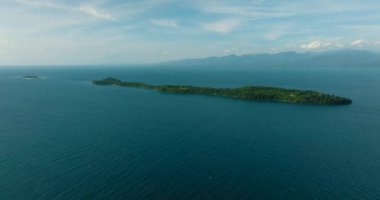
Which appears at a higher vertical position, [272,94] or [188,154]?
[272,94]

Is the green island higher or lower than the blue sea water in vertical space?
higher

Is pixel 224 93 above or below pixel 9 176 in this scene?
above

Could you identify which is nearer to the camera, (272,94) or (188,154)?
(188,154)

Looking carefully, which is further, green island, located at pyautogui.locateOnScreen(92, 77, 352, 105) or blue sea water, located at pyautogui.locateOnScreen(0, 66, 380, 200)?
green island, located at pyautogui.locateOnScreen(92, 77, 352, 105)

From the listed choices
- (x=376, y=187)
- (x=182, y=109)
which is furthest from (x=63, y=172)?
(x=182, y=109)

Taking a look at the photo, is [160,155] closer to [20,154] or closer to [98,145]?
[98,145]

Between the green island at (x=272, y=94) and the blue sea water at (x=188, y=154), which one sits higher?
the green island at (x=272, y=94)

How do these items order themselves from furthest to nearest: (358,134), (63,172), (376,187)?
(358,134) < (63,172) < (376,187)

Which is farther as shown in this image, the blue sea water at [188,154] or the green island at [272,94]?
the green island at [272,94]
